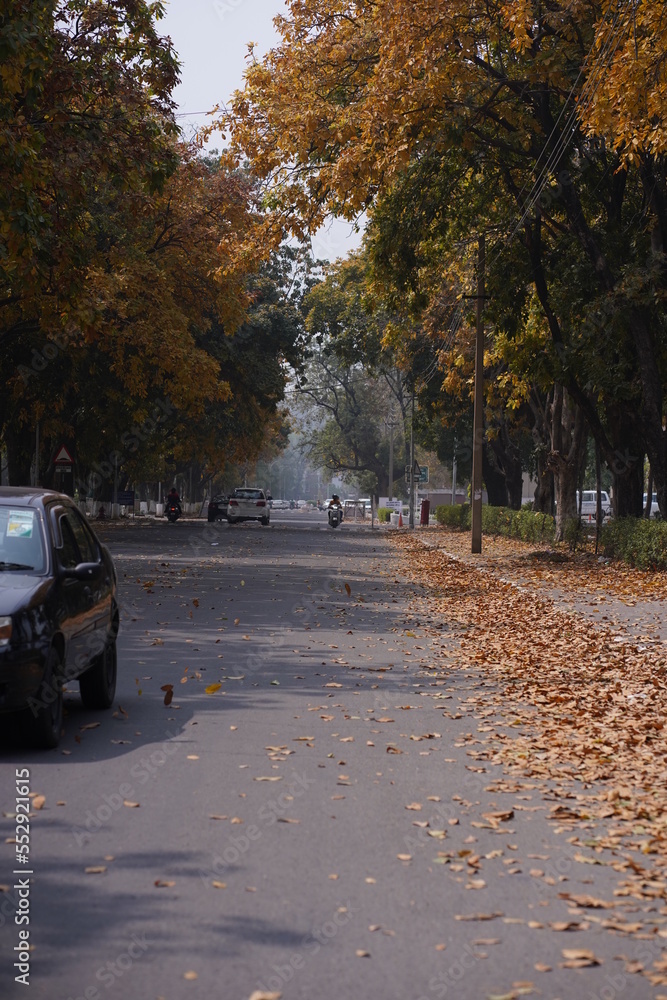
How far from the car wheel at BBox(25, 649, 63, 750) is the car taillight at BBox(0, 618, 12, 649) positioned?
33 cm

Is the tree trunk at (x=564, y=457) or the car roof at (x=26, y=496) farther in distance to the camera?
the tree trunk at (x=564, y=457)

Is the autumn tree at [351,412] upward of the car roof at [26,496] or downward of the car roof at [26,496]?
upward

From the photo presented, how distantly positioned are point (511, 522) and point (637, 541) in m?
17.3

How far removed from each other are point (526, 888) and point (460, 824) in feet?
3.64

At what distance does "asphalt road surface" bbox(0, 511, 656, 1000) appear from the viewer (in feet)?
14.9

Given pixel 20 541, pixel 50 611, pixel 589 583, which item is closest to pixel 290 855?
pixel 50 611

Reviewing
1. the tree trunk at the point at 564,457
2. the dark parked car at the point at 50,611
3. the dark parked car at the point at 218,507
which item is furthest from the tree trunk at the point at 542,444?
the dark parked car at the point at 50,611

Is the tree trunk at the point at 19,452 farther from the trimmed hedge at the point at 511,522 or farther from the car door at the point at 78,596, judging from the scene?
the car door at the point at 78,596

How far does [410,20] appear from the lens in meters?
20.2

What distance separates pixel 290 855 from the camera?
6.00 meters

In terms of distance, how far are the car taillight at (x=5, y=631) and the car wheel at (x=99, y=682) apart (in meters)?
1.74

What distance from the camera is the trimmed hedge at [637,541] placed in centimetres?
2362

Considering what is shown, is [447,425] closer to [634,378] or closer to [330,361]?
[634,378]

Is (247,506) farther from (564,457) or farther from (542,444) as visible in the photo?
(564,457)
